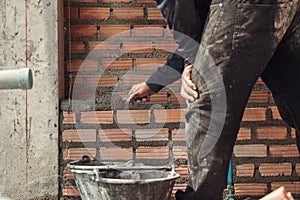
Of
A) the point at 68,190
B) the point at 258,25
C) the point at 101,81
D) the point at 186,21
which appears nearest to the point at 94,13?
the point at 101,81

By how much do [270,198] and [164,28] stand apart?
5.71 ft

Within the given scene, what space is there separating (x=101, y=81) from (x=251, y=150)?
87cm

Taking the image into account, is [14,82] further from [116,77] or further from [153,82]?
[116,77]

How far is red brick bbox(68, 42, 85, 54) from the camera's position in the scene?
8.79ft

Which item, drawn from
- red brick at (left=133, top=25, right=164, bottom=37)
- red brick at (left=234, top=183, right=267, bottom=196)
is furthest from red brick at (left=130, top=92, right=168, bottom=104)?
red brick at (left=234, top=183, right=267, bottom=196)

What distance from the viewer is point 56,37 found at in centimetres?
257

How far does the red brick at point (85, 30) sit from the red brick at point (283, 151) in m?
1.11

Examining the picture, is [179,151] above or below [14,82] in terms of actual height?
below

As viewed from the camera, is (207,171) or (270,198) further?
(207,171)

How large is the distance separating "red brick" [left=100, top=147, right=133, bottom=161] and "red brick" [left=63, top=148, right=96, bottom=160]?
0.05 meters

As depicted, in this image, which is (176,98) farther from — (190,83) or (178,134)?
(190,83)

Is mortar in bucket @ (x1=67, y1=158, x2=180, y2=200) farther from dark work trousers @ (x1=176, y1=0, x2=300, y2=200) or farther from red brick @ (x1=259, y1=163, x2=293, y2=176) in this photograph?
red brick @ (x1=259, y1=163, x2=293, y2=176)

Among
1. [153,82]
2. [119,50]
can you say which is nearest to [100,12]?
[119,50]

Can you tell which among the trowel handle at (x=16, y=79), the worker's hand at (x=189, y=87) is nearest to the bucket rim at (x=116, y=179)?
the worker's hand at (x=189, y=87)
